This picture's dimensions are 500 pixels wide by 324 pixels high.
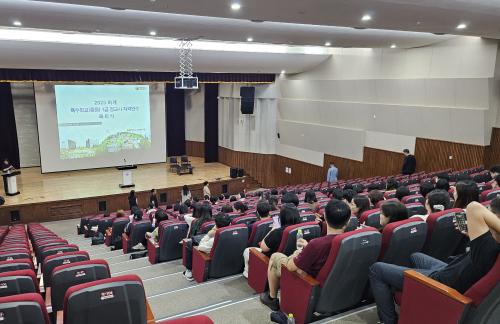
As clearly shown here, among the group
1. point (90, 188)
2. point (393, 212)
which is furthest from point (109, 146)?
point (393, 212)

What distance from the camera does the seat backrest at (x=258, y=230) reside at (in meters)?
4.55

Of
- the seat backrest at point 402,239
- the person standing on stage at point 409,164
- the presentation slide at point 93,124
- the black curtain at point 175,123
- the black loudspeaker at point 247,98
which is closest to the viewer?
the seat backrest at point 402,239

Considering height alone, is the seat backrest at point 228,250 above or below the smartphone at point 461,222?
below

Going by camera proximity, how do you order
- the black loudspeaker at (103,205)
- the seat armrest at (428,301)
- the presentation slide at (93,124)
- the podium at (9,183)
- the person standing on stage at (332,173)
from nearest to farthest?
1. the seat armrest at (428,301)
2. the podium at (9,183)
3. the person standing on stage at (332,173)
4. the black loudspeaker at (103,205)
5. the presentation slide at (93,124)

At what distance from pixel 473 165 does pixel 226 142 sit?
12.3m

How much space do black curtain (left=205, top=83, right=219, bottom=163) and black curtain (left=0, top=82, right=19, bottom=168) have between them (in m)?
9.12

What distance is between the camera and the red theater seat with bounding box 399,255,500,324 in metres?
2.26

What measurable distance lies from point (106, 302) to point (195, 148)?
20669 millimetres

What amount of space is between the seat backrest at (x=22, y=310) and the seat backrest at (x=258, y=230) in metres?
2.66

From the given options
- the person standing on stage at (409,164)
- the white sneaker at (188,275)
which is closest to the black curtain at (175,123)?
the person standing on stage at (409,164)

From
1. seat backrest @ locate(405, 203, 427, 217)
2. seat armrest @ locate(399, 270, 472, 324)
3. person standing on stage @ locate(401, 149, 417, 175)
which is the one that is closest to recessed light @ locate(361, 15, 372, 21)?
seat backrest @ locate(405, 203, 427, 217)

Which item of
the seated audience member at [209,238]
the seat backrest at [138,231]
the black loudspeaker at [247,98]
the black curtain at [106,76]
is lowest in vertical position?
the seat backrest at [138,231]

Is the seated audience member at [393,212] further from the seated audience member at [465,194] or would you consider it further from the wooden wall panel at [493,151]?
the wooden wall panel at [493,151]

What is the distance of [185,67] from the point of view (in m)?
14.4
